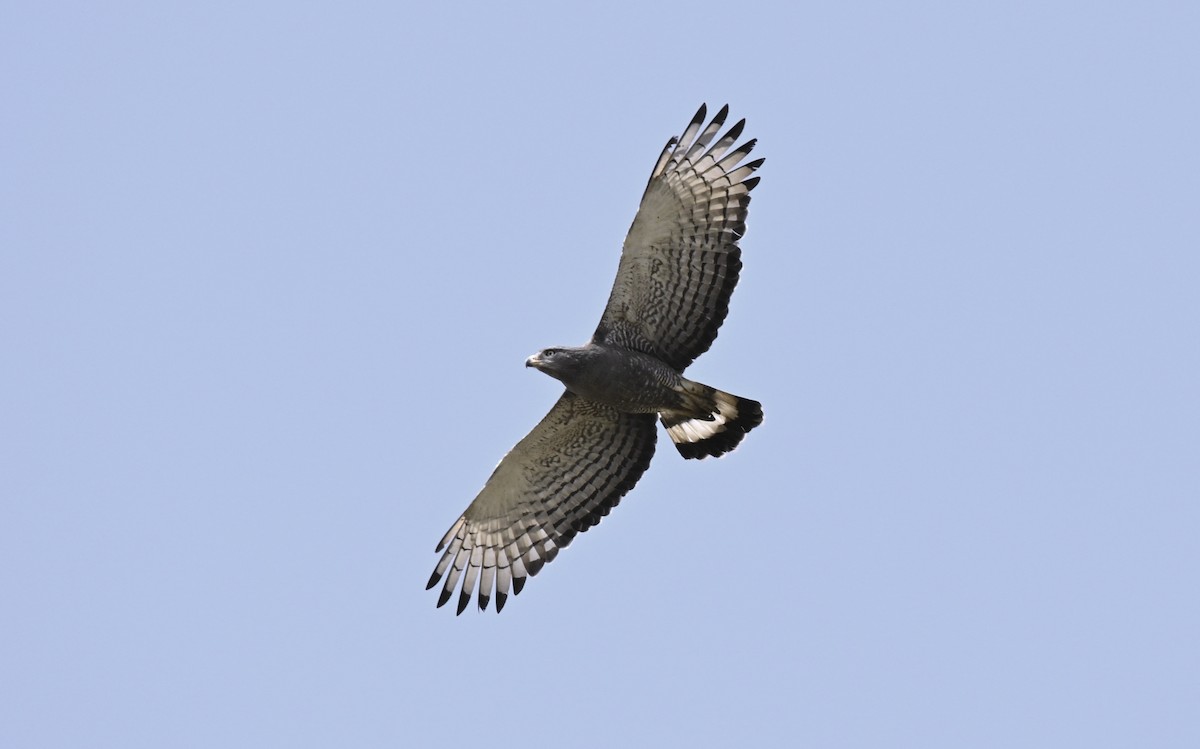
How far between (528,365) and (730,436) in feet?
6.23

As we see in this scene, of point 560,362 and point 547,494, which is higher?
point 560,362

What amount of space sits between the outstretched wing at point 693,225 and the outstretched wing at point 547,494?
1.34 metres

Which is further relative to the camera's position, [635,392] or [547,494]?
[547,494]

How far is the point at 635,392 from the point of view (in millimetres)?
15281

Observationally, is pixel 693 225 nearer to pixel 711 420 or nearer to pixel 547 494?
pixel 711 420

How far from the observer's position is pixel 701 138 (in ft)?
49.9

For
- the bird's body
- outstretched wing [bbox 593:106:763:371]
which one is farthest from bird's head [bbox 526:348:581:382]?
outstretched wing [bbox 593:106:763:371]

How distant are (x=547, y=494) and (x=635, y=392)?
145cm

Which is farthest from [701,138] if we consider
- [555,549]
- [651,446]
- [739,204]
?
[555,549]

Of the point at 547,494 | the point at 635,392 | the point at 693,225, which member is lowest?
the point at 547,494

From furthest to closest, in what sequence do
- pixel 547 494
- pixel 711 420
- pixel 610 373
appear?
1. pixel 547 494
2. pixel 711 420
3. pixel 610 373

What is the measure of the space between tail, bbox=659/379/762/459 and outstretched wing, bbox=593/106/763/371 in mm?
751

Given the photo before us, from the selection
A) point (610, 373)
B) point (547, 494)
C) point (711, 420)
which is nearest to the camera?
point (610, 373)

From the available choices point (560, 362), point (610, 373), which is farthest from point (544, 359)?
point (610, 373)
